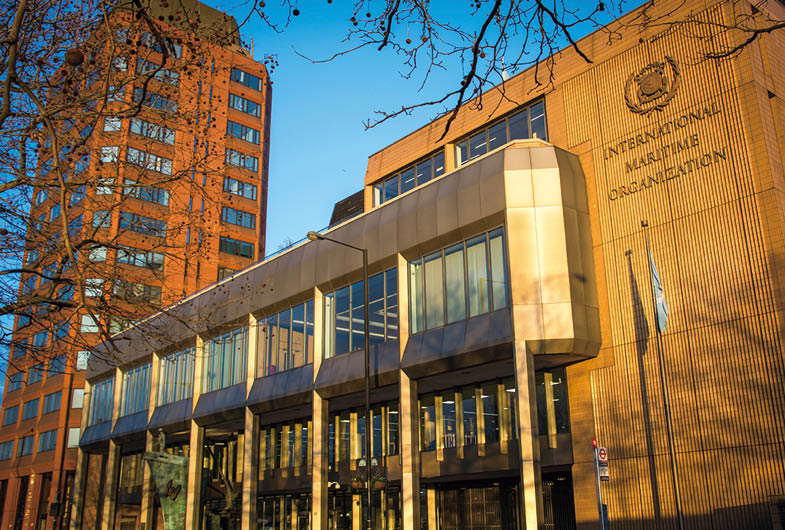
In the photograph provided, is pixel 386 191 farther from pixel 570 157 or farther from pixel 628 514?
pixel 628 514

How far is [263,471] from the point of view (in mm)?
41469

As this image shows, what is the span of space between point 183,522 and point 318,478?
12225mm

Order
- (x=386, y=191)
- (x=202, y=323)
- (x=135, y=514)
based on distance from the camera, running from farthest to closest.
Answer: (x=135, y=514) < (x=386, y=191) < (x=202, y=323)

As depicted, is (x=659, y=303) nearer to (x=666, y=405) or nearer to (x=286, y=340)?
(x=666, y=405)

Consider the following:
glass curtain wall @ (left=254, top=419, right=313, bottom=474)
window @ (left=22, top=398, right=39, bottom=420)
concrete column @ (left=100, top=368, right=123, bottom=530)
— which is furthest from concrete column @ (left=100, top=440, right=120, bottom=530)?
window @ (left=22, top=398, right=39, bottom=420)

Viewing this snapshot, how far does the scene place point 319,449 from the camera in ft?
109

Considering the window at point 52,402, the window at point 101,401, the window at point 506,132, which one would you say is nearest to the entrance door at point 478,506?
the window at point 506,132

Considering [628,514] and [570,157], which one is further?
[570,157]

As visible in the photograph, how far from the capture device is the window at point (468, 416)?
95.3 feet

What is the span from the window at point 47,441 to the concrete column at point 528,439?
50839mm

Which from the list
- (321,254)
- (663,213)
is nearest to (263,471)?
(321,254)

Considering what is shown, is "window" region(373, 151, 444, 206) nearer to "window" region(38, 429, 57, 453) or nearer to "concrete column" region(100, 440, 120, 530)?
"concrete column" region(100, 440, 120, 530)

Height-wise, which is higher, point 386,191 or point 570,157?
point 386,191

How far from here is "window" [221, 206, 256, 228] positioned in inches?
2886
